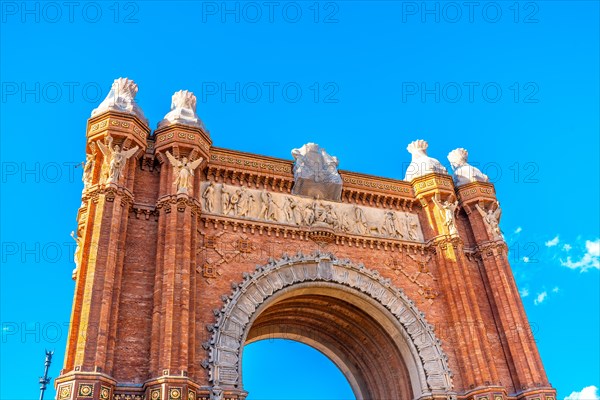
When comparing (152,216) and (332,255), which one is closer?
(152,216)

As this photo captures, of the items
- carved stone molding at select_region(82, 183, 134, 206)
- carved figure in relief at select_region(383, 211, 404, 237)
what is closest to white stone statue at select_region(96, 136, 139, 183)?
carved stone molding at select_region(82, 183, 134, 206)

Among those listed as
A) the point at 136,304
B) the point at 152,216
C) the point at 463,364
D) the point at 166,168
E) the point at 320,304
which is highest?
the point at 166,168

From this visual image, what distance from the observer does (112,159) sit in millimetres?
15766

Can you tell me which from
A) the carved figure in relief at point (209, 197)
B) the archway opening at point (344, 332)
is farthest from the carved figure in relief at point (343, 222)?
the carved figure in relief at point (209, 197)

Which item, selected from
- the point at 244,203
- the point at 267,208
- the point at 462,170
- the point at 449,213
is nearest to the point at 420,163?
the point at 462,170

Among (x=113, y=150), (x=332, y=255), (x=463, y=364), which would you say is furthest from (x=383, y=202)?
(x=113, y=150)

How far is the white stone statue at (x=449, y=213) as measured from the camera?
758 inches

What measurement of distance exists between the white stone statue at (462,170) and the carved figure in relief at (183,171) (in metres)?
10.1

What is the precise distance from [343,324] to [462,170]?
7501 mm

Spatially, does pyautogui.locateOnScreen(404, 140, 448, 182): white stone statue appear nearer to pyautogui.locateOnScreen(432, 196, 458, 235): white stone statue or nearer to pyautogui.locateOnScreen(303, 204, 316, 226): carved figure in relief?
pyautogui.locateOnScreen(432, 196, 458, 235): white stone statue

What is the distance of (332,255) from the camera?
58.2 feet

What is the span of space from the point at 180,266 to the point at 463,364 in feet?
29.4

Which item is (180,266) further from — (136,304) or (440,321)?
(440,321)

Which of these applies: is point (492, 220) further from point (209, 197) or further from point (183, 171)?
point (183, 171)
